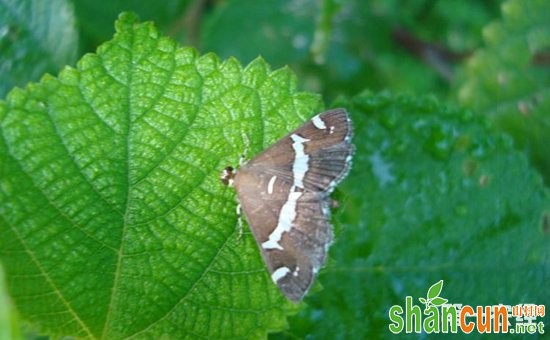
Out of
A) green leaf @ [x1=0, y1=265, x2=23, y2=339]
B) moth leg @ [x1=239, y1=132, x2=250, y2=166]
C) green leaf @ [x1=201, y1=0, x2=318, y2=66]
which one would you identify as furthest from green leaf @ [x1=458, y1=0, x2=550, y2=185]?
green leaf @ [x1=0, y1=265, x2=23, y2=339]

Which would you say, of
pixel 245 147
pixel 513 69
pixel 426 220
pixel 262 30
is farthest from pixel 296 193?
pixel 262 30

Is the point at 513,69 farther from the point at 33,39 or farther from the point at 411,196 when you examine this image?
the point at 33,39

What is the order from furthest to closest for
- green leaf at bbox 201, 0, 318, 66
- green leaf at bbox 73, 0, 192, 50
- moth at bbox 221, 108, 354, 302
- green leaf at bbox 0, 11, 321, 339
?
green leaf at bbox 201, 0, 318, 66 < green leaf at bbox 73, 0, 192, 50 < moth at bbox 221, 108, 354, 302 < green leaf at bbox 0, 11, 321, 339

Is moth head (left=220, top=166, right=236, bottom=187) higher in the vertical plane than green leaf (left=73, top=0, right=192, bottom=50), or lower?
lower

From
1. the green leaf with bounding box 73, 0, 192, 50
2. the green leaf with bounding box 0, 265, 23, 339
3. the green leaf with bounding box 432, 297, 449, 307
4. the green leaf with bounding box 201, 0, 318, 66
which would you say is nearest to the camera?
the green leaf with bounding box 0, 265, 23, 339

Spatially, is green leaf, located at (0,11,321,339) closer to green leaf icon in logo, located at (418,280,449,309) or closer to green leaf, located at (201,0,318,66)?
green leaf icon in logo, located at (418,280,449,309)

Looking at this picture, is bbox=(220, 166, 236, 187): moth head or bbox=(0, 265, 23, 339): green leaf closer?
bbox=(0, 265, 23, 339): green leaf

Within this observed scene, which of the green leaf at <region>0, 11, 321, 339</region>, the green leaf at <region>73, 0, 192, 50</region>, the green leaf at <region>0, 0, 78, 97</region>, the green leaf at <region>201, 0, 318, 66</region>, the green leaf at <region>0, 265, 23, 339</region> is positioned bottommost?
the green leaf at <region>0, 265, 23, 339</region>

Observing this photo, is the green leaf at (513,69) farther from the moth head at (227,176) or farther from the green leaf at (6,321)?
the green leaf at (6,321)
